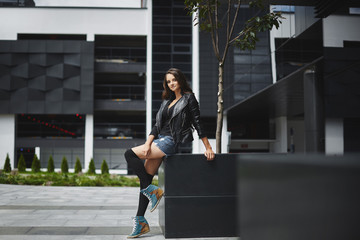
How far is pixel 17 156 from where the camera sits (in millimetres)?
37219

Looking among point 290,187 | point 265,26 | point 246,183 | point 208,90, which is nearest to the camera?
point 290,187

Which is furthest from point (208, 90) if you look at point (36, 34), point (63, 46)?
point (36, 34)

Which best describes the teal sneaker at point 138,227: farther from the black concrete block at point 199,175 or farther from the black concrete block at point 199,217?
the black concrete block at point 199,175

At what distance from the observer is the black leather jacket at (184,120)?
4.71 meters

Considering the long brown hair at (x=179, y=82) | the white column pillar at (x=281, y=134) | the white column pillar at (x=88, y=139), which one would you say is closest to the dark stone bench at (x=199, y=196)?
the long brown hair at (x=179, y=82)

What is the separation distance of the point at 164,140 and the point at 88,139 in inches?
1317

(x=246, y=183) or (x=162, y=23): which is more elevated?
(x=162, y=23)

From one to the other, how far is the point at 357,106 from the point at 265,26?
6.26m

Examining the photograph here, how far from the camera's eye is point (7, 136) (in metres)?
37.1

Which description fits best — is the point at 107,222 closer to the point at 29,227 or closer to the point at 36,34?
the point at 29,227

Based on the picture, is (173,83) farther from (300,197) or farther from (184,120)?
(300,197)

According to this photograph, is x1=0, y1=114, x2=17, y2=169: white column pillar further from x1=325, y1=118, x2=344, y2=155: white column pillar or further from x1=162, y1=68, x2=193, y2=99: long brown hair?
x1=162, y1=68, x2=193, y2=99: long brown hair

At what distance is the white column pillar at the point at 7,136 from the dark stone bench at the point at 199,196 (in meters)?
35.7

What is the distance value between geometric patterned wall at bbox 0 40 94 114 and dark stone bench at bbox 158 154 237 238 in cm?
3267
